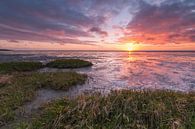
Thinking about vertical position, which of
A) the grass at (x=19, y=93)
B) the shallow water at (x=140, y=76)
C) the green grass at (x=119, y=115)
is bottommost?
the shallow water at (x=140, y=76)

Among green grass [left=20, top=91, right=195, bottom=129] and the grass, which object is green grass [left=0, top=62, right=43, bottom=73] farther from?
green grass [left=20, top=91, right=195, bottom=129]

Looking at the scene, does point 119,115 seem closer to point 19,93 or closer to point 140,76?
point 19,93

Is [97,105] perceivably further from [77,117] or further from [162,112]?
[162,112]

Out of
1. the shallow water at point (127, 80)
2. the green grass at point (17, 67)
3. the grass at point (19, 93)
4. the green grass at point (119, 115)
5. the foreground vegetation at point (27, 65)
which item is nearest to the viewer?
the green grass at point (119, 115)

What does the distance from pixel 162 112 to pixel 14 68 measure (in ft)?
73.3

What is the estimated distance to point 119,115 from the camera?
282 inches

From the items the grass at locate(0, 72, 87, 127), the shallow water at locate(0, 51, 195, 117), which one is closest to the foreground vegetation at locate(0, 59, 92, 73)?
the shallow water at locate(0, 51, 195, 117)

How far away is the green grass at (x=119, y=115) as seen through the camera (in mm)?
6828

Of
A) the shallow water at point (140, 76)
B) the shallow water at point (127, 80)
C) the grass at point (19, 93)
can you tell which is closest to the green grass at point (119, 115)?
the grass at point (19, 93)

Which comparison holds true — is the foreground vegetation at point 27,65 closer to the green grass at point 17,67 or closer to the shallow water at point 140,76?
the green grass at point 17,67

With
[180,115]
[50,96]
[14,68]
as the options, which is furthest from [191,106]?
[14,68]

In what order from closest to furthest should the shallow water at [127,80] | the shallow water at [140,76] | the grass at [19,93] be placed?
the grass at [19,93] → the shallow water at [127,80] → the shallow water at [140,76]

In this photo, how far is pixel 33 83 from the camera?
50.0ft

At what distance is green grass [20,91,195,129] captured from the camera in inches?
269
